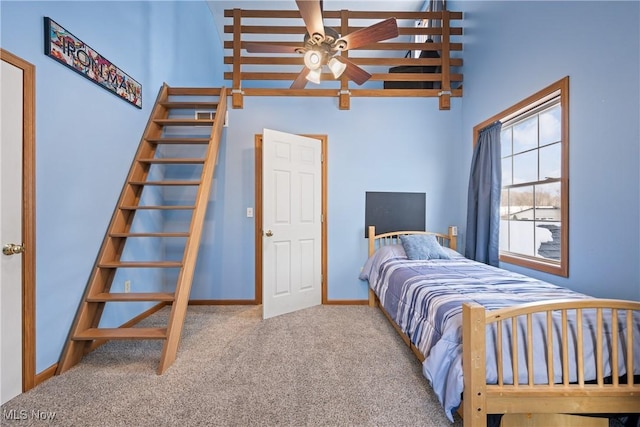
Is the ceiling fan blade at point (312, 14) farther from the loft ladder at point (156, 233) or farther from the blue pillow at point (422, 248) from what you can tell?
the blue pillow at point (422, 248)

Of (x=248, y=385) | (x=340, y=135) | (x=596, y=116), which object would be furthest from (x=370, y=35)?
(x=248, y=385)

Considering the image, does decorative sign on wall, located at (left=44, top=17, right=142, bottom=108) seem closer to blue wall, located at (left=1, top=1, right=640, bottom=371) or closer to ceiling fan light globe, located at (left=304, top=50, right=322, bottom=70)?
blue wall, located at (left=1, top=1, right=640, bottom=371)

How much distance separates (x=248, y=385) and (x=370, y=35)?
2631mm

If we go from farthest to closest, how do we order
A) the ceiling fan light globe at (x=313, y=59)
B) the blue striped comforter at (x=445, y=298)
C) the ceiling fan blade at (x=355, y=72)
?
the ceiling fan blade at (x=355, y=72)
the ceiling fan light globe at (x=313, y=59)
the blue striped comforter at (x=445, y=298)

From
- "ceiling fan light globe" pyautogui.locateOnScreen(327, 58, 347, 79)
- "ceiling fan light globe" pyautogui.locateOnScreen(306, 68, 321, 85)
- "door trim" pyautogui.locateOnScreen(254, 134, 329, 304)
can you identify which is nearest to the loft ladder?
"door trim" pyautogui.locateOnScreen(254, 134, 329, 304)

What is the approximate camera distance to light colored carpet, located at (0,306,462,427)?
1.57m

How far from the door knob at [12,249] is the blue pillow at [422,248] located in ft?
9.95

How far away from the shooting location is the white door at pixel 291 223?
10.2 ft

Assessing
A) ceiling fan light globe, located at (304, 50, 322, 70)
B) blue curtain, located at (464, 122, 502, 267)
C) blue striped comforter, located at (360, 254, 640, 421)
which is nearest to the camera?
blue striped comforter, located at (360, 254, 640, 421)

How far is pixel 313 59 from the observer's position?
2.29m

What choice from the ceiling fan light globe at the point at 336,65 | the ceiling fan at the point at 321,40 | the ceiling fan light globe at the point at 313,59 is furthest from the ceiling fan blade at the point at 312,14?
the ceiling fan light globe at the point at 336,65

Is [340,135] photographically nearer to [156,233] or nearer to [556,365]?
[156,233]

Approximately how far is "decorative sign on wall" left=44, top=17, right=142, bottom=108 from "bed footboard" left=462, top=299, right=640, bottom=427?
2944 mm

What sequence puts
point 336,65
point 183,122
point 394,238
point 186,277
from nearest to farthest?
point 186,277
point 336,65
point 183,122
point 394,238
